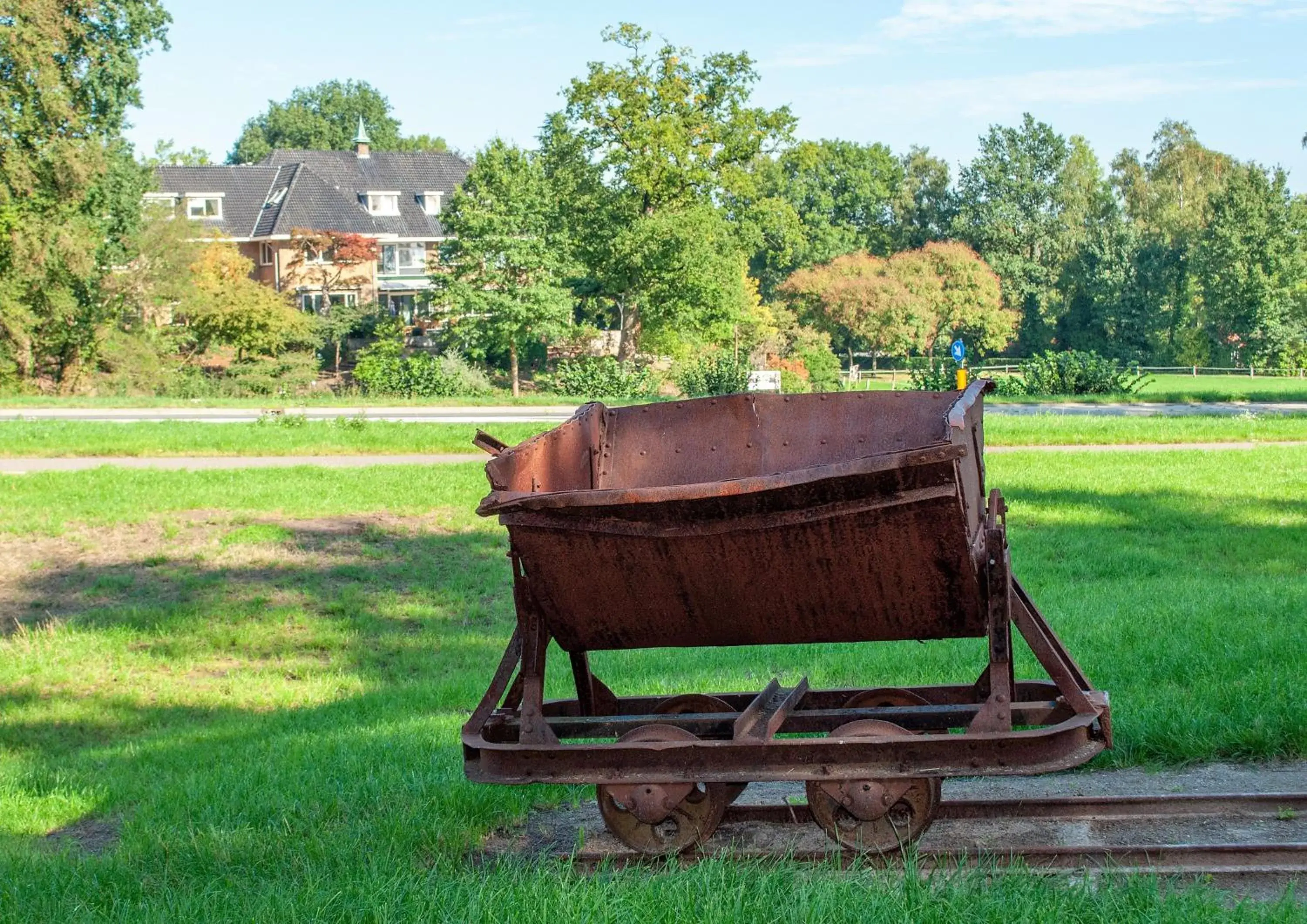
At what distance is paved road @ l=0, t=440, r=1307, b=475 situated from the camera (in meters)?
21.0

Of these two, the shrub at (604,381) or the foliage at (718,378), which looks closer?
the foliage at (718,378)

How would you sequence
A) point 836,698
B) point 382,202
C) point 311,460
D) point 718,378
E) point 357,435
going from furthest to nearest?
point 382,202 → point 718,378 → point 357,435 → point 311,460 → point 836,698

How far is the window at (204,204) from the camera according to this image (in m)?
68.2

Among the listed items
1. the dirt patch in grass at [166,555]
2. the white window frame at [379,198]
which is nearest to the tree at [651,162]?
the white window frame at [379,198]

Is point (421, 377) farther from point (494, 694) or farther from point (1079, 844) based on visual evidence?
point (1079, 844)

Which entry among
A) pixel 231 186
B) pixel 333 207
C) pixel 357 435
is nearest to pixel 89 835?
pixel 357 435

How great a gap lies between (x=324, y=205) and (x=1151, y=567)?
5865 centimetres

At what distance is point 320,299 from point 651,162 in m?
20.9

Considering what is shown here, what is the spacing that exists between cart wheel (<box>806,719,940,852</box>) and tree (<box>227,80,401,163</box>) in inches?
4582

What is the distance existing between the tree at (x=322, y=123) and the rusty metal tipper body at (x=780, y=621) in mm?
115568

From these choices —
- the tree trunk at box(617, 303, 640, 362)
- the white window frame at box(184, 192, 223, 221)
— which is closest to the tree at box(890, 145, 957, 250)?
the tree trunk at box(617, 303, 640, 362)

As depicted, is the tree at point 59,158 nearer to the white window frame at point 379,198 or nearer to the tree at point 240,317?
the tree at point 240,317

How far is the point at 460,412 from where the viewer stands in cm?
3428

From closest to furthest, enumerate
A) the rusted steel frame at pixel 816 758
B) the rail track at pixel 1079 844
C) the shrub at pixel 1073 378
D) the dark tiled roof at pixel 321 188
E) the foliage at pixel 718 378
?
the rail track at pixel 1079 844 → the rusted steel frame at pixel 816 758 → the foliage at pixel 718 378 → the shrub at pixel 1073 378 → the dark tiled roof at pixel 321 188
